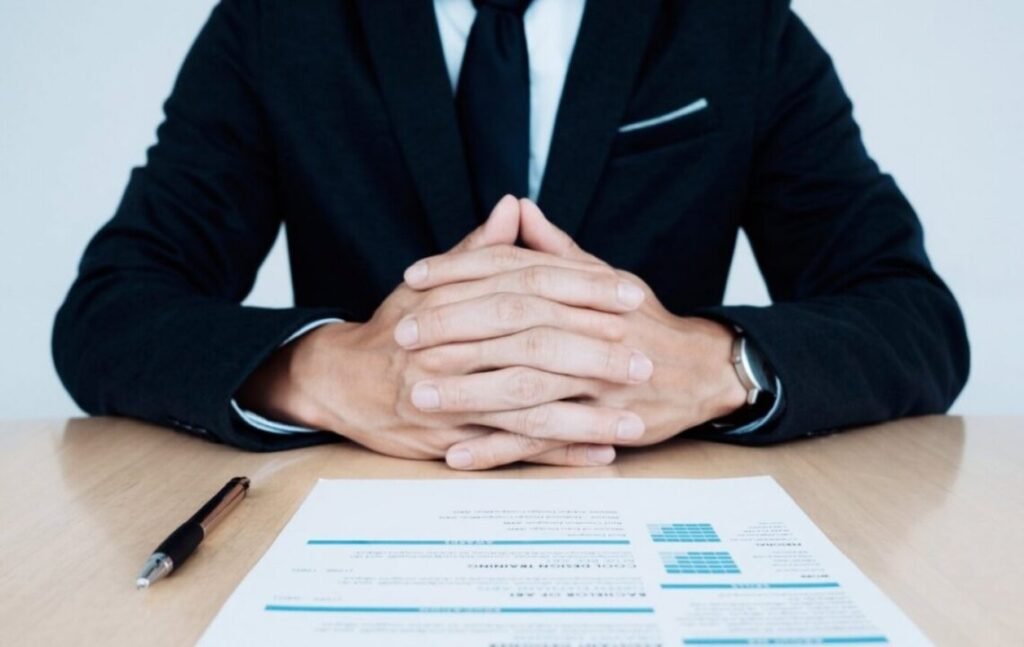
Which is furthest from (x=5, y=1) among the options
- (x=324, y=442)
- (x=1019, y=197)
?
(x=1019, y=197)

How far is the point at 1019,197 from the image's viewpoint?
234cm

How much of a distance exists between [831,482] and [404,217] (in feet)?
2.32

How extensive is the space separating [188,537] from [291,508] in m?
0.10

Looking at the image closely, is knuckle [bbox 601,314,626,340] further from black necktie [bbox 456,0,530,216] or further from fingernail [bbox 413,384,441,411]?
black necktie [bbox 456,0,530,216]

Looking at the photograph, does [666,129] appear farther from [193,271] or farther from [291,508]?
[291,508]

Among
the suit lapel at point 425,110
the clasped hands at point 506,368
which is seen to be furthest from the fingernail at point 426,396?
the suit lapel at point 425,110

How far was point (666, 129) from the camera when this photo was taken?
1.16 metres

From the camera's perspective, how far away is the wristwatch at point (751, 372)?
797mm

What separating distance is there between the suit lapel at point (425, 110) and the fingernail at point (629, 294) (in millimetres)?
424

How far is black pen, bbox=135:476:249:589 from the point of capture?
472 millimetres

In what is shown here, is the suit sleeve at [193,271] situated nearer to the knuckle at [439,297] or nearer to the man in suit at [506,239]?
the man in suit at [506,239]

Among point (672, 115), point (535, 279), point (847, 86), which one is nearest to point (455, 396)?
point (535, 279)

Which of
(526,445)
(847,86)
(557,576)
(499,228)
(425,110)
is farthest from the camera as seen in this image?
(847,86)

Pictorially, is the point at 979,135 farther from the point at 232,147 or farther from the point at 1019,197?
the point at 232,147
